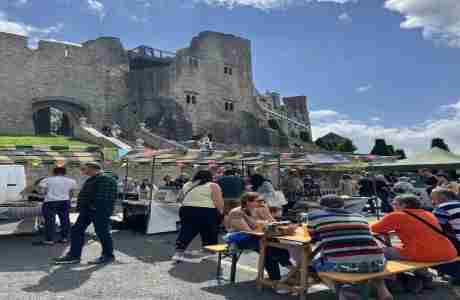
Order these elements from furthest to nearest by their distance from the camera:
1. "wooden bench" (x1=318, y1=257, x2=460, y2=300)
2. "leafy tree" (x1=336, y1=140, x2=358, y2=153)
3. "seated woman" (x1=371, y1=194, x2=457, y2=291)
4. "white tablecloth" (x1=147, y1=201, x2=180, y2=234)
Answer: "leafy tree" (x1=336, y1=140, x2=358, y2=153)
"white tablecloth" (x1=147, y1=201, x2=180, y2=234)
"seated woman" (x1=371, y1=194, x2=457, y2=291)
"wooden bench" (x1=318, y1=257, x2=460, y2=300)

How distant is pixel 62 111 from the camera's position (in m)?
35.8

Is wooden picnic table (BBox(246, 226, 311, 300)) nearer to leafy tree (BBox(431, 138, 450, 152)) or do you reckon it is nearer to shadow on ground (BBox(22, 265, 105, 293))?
shadow on ground (BBox(22, 265, 105, 293))

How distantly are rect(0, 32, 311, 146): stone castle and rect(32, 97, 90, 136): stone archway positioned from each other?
0.07 m

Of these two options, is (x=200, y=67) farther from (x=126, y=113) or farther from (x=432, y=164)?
(x=432, y=164)

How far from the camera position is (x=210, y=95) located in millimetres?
42594

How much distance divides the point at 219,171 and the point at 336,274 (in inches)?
419

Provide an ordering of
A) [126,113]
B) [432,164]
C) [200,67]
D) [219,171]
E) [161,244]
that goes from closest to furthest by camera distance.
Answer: [161,244] → [432,164] → [219,171] → [126,113] → [200,67]

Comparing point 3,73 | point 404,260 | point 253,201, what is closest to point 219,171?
point 253,201

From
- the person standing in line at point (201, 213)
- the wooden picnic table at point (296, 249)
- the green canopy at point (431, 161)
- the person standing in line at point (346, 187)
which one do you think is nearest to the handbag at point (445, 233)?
the wooden picnic table at point (296, 249)

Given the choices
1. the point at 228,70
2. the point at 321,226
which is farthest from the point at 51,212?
the point at 228,70

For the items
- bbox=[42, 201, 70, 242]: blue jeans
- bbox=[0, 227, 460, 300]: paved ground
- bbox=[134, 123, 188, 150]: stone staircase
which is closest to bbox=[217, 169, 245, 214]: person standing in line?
bbox=[0, 227, 460, 300]: paved ground

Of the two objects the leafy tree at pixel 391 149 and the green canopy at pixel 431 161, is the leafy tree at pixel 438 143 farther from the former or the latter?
the green canopy at pixel 431 161

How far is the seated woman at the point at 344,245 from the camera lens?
431cm

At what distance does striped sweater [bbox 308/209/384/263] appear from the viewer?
170 inches
